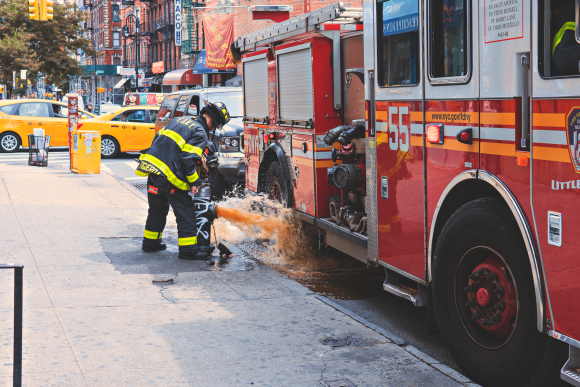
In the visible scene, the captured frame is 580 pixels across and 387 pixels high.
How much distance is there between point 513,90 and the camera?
12.4 feet

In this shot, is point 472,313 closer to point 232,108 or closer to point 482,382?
point 482,382

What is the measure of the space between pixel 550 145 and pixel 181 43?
149 ft

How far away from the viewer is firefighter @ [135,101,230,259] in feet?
25.0

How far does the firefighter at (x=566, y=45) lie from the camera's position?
339 cm

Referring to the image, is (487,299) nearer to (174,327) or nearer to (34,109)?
(174,327)

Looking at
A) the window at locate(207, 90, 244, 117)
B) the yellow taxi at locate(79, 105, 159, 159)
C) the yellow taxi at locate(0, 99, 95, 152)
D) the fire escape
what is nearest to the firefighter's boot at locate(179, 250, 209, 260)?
the window at locate(207, 90, 244, 117)

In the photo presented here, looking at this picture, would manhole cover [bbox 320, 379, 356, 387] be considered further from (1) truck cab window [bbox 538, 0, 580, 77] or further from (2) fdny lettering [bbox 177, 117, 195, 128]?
(2) fdny lettering [bbox 177, 117, 195, 128]

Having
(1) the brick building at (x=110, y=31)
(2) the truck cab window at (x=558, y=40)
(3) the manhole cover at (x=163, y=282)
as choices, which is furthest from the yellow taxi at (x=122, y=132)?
(1) the brick building at (x=110, y=31)

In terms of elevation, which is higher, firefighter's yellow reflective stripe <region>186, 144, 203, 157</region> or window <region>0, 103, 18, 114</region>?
window <region>0, 103, 18, 114</region>

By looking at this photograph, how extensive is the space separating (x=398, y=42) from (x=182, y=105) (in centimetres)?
1082

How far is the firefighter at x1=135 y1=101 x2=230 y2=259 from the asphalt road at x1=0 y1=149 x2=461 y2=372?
112 centimetres

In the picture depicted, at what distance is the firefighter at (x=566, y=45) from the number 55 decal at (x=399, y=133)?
1.57 metres

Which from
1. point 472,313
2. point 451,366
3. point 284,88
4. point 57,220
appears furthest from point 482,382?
point 57,220

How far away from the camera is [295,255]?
827cm
